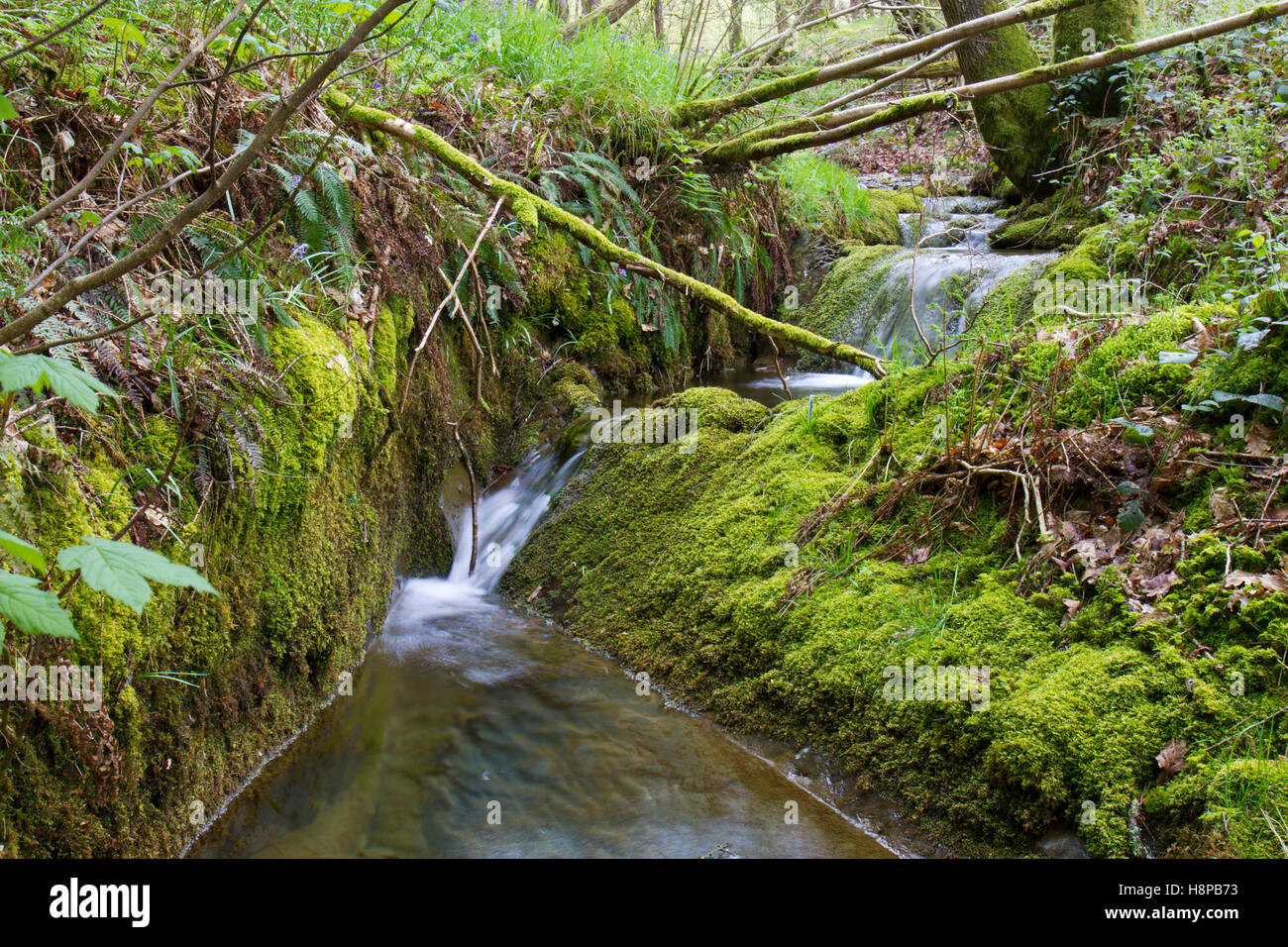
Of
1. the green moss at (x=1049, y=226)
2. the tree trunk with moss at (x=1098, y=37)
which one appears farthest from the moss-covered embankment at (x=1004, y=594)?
the tree trunk with moss at (x=1098, y=37)

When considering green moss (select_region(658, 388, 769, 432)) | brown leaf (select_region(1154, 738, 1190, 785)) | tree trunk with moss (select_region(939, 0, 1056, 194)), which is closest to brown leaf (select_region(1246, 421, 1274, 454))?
brown leaf (select_region(1154, 738, 1190, 785))

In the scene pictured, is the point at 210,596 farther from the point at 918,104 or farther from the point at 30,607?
the point at 918,104

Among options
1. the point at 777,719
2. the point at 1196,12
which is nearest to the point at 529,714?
the point at 777,719

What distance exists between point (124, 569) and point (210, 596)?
1.74 meters

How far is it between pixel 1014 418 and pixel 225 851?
3468mm

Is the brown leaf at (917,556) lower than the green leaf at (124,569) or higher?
lower

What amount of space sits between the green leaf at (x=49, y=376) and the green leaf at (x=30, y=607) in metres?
0.29

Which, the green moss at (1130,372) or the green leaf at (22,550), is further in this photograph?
the green moss at (1130,372)

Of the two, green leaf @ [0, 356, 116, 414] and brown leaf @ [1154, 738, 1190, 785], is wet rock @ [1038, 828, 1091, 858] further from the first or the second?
green leaf @ [0, 356, 116, 414]

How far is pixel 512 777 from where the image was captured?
3227 mm

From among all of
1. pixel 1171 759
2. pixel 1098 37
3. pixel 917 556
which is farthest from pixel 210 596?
pixel 1098 37

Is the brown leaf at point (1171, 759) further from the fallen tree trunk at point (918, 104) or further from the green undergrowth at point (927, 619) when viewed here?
the fallen tree trunk at point (918, 104)

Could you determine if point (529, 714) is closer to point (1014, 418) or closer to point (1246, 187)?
point (1014, 418)

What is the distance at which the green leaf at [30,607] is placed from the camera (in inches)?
47.2
